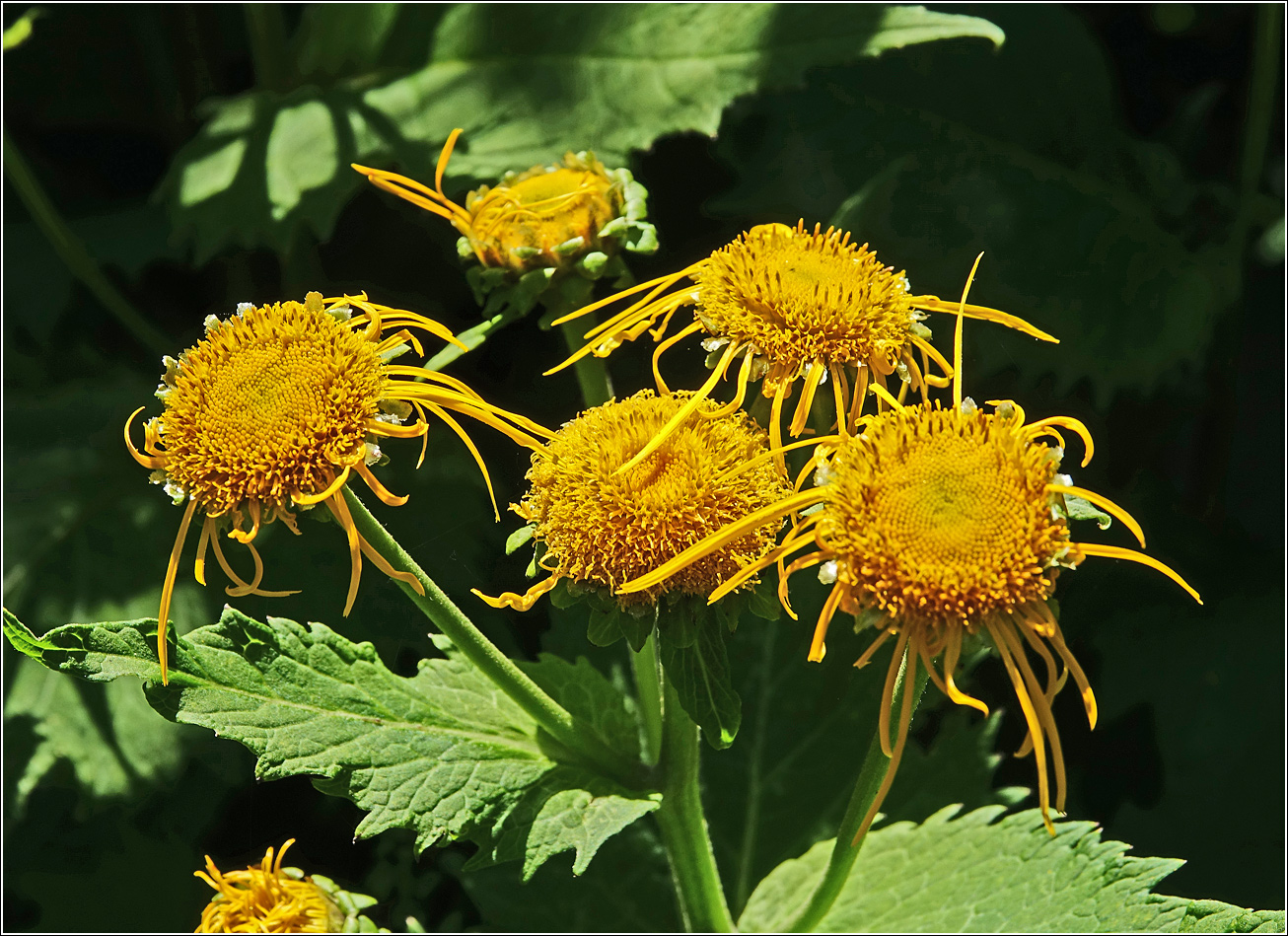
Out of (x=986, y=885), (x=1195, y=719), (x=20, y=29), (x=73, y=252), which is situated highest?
(x=20, y=29)

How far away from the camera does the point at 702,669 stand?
128 centimetres

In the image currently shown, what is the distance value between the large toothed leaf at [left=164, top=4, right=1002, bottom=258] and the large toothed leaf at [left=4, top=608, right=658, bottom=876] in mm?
876

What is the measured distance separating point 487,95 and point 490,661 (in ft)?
3.96

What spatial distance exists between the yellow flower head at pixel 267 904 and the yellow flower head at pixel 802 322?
76cm

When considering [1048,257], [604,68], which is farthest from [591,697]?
[1048,257]

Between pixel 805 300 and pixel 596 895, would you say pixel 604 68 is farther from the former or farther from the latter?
pixel 596 895

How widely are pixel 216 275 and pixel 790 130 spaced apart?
123 cm

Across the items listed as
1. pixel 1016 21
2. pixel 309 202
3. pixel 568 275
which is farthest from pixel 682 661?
pixel 1016 21

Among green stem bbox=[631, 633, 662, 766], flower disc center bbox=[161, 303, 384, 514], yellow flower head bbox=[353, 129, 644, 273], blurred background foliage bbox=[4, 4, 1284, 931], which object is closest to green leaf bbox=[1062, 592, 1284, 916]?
blurred background foliage bbox=[4, 4, 1284, 931]

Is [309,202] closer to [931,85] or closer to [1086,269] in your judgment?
[931,85]

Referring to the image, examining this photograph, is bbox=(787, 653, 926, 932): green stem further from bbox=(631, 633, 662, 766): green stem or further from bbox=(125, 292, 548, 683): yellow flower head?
bbox=(125, 292, 548, 683): yellow flower head

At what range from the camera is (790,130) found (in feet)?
7.78

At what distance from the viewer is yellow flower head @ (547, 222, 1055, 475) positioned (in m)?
1.34

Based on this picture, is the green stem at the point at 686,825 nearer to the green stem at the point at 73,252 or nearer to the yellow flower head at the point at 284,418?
the yellow flower head at the point at 284,418
